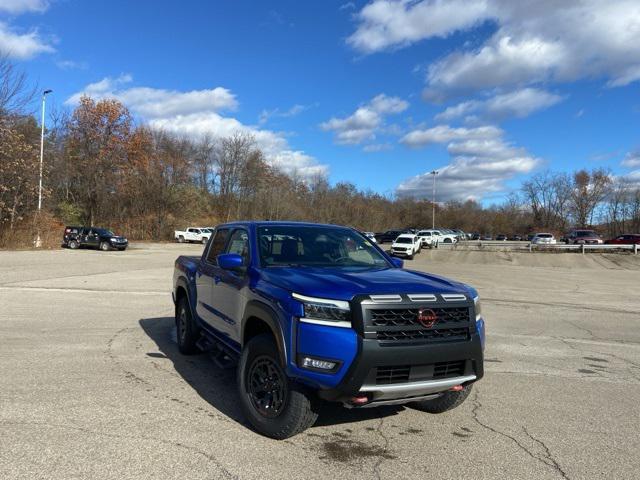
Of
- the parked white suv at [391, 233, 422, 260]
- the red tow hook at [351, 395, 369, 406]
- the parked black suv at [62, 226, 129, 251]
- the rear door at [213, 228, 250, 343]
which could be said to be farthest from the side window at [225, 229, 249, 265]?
the parked black suv at [62, 226, 129, 251]

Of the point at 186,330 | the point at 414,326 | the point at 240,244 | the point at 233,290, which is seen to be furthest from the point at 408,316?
the point at 186,330

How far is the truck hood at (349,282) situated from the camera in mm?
3730

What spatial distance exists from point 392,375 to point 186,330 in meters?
3.77

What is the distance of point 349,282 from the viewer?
3930 mm

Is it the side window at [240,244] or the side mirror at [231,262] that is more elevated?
the side window at [240,244]

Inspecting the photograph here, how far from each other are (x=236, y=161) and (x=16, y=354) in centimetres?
6799

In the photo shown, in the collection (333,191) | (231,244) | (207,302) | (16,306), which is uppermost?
(333,191)

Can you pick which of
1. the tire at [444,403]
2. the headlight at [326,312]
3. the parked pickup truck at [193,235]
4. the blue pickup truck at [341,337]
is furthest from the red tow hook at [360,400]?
the parked pickup truck at [193,235]

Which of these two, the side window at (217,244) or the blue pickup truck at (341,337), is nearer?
the blue pickup truck at (341,337)

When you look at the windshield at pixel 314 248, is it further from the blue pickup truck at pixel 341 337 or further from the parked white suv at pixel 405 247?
the parked white suv at pixel 405 247

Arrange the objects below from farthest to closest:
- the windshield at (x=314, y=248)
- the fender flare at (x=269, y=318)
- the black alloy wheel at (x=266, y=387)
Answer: the windshield at (x=314, y=248) < the black alloy wheel at (x=266, y=387) < the fender flare at (x=269, y=318)

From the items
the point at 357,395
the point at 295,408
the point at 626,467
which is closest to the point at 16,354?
the point at 295,408

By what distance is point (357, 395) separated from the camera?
11.9ft

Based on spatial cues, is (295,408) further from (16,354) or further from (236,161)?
(236,161)
